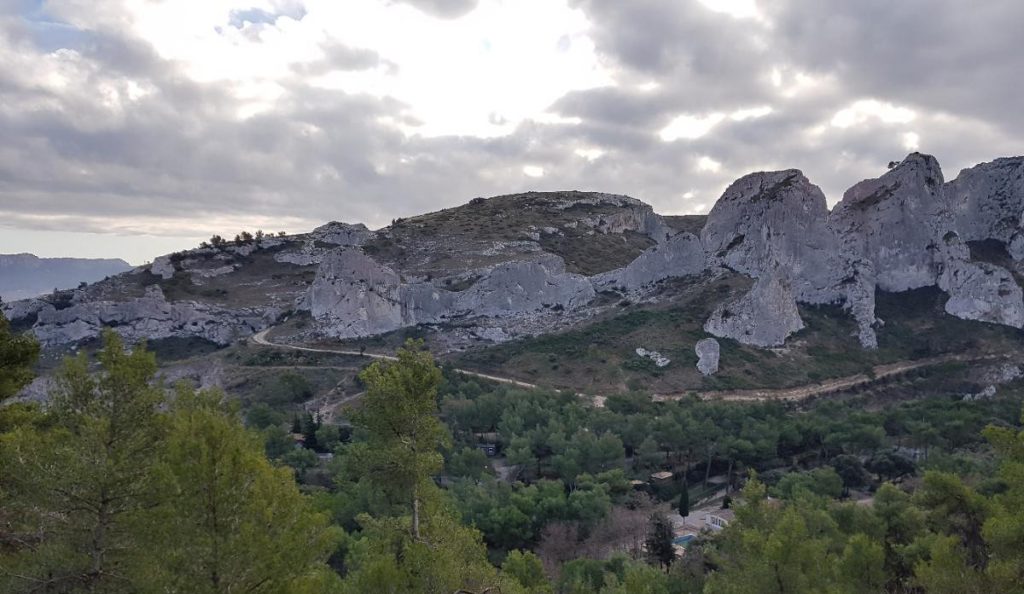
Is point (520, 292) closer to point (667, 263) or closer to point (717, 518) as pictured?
point (667, 263)

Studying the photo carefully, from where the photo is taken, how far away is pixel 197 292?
88.2 m

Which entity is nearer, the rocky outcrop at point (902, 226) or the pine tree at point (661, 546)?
the pine tree at point (661, 546)

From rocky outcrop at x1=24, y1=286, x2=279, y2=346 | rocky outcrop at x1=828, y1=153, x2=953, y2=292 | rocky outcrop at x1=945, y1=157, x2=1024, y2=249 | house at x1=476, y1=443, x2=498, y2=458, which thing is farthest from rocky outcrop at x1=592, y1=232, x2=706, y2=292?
rocky outcrop at x1=24, y1=286, x2=279, y2=346

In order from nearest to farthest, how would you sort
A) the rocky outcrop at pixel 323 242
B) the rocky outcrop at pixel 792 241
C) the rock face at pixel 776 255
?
the rock face at pixel 776 255 → the rocky outcrop at pixel 792 241 → the rocky outcrop at pixel 323 242

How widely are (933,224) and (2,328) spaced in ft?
287

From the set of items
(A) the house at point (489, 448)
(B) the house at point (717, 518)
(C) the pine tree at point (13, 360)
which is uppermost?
(C) the pine tree at point (13, 360)

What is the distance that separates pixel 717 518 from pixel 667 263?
51.4 m

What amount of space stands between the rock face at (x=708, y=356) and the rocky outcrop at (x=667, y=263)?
1925 cm

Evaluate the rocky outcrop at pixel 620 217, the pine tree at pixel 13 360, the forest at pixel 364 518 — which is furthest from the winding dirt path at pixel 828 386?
the rocky outcrop at pixel 620 217

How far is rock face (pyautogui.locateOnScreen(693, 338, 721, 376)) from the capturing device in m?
59.5

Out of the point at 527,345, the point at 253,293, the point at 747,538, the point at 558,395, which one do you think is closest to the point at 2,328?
the point at 747,538

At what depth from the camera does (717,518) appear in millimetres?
31703

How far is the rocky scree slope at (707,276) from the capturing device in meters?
68.6

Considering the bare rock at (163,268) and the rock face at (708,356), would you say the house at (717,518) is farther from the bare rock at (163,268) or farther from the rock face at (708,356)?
the bare rock at (163,268)
